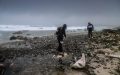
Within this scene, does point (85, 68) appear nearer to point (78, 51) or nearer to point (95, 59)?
point (95, 59)

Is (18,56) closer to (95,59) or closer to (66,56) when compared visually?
(66,56)

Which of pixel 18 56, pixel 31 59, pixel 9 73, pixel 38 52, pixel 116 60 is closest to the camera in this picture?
pixel 9 73

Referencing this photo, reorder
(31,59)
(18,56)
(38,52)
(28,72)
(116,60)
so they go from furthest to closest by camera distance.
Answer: (38,52), (18,56), (31,59), (116,60), (28,72)

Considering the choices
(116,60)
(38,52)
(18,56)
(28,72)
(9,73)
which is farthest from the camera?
(38,52)

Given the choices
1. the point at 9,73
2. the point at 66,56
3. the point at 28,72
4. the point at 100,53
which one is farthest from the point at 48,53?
the point at 9,73

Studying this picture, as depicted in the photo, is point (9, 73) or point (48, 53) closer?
point (9, 73)

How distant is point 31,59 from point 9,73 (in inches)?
184

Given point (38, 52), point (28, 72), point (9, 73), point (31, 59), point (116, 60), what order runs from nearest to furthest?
1. point (9, 73)
2. point (28, 72)
3. point (116, 60)
4. point (31, 59)
5. point (38, 52)

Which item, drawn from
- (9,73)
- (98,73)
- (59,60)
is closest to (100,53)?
(59,60)

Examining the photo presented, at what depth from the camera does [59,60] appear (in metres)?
16.0

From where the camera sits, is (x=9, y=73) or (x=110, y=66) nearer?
(x=9, y=73)

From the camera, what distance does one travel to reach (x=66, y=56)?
17188mm

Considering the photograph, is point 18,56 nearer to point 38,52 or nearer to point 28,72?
point 38,52

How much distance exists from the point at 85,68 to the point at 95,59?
2.41 metres
